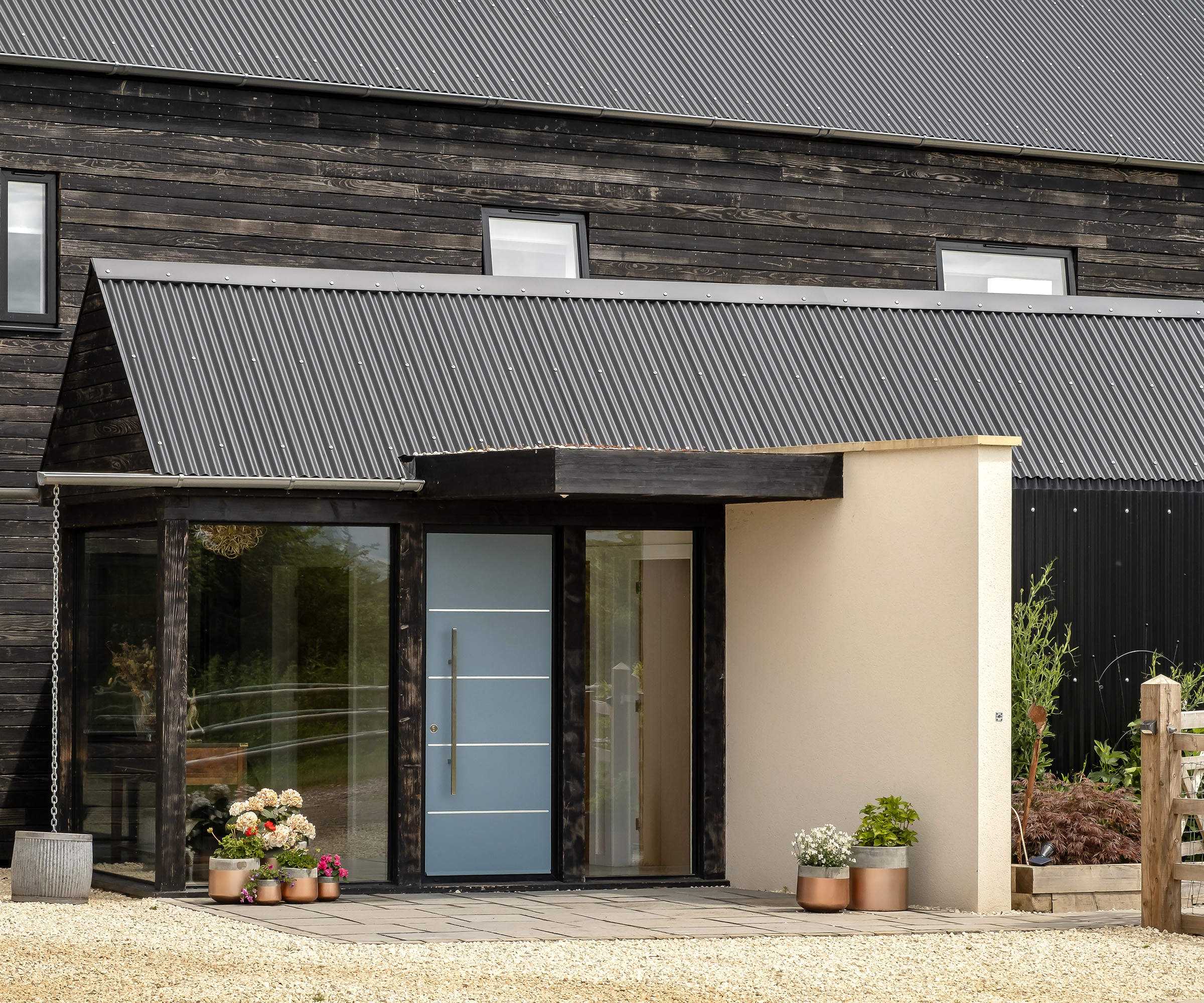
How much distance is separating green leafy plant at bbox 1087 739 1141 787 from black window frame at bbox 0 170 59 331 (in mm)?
7885

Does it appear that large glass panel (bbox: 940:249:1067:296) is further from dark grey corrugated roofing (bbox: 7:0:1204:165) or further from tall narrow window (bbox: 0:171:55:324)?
tall narrow window (bbox: 0:171:55:324)

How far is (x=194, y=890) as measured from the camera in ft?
33.7

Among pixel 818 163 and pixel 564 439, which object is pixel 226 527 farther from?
pixel 818 163

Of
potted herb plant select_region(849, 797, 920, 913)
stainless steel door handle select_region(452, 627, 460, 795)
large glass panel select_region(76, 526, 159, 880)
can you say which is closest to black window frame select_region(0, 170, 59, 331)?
large glass panel select_region(76, 526, 159, 880)

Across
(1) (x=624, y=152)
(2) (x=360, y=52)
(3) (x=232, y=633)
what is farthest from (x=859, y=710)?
(2) (x=360, y=52)

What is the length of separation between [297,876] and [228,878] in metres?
0.38

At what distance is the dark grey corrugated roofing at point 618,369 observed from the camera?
10766mm

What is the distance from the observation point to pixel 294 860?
9984 mm

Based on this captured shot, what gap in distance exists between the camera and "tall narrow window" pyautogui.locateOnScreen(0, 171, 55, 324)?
12828 millimetres

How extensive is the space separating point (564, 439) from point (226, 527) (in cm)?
220

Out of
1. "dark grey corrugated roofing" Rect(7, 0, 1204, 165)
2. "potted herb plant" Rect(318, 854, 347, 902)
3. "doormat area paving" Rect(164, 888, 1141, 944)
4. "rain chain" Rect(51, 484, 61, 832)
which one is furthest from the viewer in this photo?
"dark grey corrugated roofing" Rect(7, 0, 1204, 165)

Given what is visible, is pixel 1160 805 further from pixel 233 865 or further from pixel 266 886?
pixel 233 865

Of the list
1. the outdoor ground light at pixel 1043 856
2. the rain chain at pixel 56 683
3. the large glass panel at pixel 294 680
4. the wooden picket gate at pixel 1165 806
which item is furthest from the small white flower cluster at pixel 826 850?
the rain chain at pixel 56 683

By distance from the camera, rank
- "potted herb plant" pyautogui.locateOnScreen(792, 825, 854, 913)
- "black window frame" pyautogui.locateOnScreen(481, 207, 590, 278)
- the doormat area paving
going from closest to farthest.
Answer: the doormat area paving, "potted herb plant" pyautogui.locateOnScreen(792, 825, 854, 913), "black window frame" pyautogui.locateOnScreen(481, 207, 590, 278)
